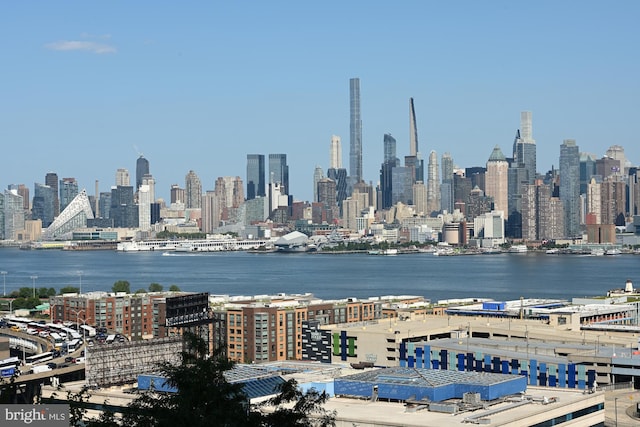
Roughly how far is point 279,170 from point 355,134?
39.6 ft

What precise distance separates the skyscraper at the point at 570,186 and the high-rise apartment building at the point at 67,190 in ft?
195

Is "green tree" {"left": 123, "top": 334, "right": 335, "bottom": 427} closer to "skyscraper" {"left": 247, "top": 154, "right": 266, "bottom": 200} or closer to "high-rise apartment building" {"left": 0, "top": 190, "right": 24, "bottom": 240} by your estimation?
"high-rise apartment building" {"left": 0, "top": 190, "right": 24, "bottom": 240}

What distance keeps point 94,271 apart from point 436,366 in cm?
4727

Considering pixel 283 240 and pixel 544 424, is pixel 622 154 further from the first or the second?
pixel 544 424

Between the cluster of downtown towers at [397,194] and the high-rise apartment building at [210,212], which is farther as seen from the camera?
the high-rise apartment building at [210,212]

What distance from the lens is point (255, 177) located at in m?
152

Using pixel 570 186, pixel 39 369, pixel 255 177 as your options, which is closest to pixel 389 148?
pixel 255 177

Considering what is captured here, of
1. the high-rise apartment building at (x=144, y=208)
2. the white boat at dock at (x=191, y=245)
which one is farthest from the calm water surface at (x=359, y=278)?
the high-rise apartment building at (x=144, y=208)

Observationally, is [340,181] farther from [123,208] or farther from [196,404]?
[196,404]

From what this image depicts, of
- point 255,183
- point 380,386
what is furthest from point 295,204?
point 380,386

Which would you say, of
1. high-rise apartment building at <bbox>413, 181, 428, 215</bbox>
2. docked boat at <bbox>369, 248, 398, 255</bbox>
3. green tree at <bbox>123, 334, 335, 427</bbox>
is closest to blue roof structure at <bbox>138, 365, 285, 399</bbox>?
green tree at <bbox>123, 334, 335, 427</bbox>

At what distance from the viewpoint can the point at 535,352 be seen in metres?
20.9

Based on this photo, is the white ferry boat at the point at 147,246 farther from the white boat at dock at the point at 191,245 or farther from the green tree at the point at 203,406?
the green tree at the point at 203,406

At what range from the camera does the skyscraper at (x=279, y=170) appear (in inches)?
6068
